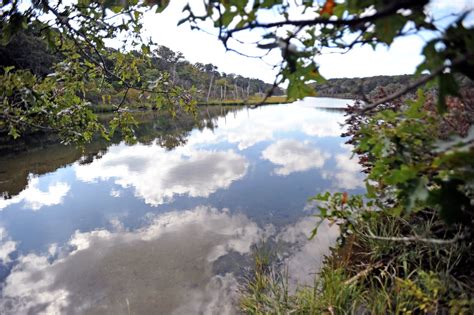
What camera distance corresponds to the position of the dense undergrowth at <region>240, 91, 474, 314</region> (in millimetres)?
878

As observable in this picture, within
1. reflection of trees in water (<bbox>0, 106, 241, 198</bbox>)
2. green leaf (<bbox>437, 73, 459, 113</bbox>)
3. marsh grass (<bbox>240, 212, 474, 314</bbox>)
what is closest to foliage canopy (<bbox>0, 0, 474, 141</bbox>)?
green leaf (<bbox>437, 73, 459, 113</bbox>)

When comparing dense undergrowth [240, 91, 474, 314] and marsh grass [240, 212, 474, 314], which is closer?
dense undergrowth [240, 91, 474, 314]

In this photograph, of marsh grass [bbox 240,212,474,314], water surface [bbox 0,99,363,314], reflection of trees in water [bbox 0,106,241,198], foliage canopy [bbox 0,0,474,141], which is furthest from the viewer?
reflection of trees in water [bbox 0,106,241,198]

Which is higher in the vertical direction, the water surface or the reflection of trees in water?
the reflection of trees in water

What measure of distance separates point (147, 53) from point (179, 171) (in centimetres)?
787

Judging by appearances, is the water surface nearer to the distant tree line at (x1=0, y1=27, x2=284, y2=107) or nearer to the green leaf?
the distant tree line at (x1=0, y1=27, x2=284, y2=107)

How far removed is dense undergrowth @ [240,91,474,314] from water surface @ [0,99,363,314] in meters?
0.84

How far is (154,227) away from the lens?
20.5 feet

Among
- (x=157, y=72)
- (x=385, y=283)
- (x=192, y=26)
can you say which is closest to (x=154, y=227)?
(x=157, y=72)

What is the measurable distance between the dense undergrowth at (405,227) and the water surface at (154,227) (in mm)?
845

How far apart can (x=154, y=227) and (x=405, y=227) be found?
4847 mm

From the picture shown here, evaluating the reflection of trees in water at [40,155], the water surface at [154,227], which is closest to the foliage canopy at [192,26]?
the water surface at [154,227]

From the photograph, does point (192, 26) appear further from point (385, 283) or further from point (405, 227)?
point (405, 227)

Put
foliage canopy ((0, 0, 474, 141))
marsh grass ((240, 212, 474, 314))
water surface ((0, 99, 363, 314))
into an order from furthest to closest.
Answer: water surface ((0, 99, 363, 314)) → marsh grass ((240, 212, 474, 314)) → foliage canopy ((0, 0, 474, 141))
